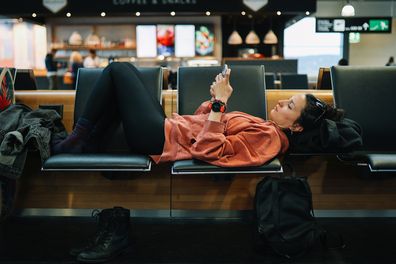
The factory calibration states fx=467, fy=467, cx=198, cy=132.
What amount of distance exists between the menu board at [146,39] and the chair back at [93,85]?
28.1 ft

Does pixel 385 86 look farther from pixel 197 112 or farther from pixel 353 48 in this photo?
pixel 353 48

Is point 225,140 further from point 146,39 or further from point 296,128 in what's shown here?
point 146,39

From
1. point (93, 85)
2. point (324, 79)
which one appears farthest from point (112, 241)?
point (324, 79)

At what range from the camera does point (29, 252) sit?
242 centimetres

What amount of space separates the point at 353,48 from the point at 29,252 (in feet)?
42.8

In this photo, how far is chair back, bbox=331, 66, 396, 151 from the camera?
2.86m

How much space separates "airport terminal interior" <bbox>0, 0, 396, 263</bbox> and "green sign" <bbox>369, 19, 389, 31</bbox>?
728 cm

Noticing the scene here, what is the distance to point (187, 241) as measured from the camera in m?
2.61

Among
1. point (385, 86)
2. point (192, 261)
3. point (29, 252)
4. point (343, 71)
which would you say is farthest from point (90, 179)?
point (385, 86)

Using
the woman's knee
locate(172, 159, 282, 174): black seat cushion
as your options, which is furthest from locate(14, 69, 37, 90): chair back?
locate(172, 159, 282, 174): black seat cushion

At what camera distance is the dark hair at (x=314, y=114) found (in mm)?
2494

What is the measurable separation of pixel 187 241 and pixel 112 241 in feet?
1.49

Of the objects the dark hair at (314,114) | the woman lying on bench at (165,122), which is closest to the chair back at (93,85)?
the woman lying on bench at (165,122)

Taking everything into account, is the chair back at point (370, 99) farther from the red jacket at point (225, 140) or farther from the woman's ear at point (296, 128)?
the red jacket at point (225, 140)
